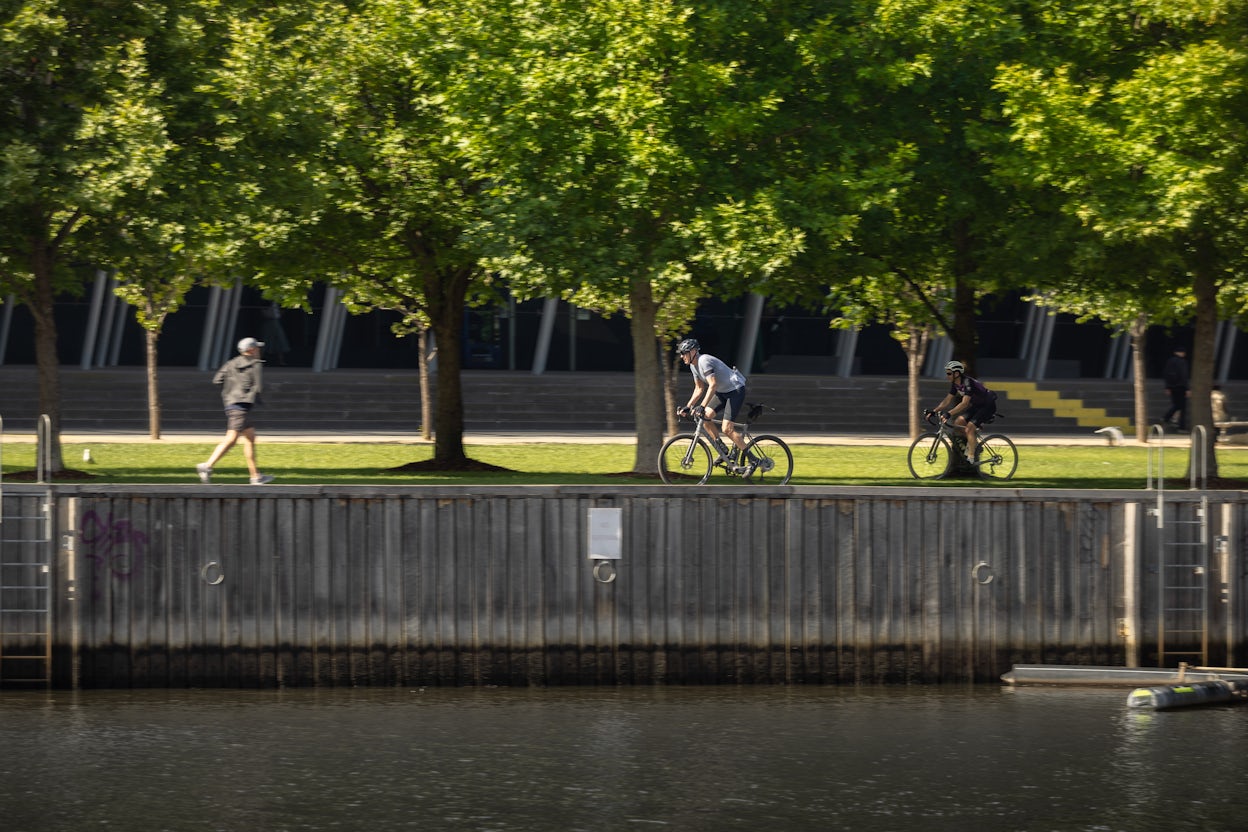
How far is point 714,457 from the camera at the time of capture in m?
19.8

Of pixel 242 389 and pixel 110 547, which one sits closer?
pixel 110 547

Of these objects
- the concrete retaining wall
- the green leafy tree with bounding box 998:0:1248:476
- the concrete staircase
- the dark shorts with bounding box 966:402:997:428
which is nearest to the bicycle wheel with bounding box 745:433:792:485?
the dark shorts with bounding box 966:402:997:428

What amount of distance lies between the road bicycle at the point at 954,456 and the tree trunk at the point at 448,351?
624 cm

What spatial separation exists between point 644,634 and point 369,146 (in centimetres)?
1059

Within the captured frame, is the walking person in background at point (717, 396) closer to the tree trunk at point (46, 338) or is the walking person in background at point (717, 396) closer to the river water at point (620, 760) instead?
the river water at point (620, 760)

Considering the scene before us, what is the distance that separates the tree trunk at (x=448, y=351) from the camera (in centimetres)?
2417

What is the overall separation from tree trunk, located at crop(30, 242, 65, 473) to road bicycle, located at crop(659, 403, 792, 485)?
7.41 metres

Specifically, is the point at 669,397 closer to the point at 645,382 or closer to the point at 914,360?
the point at 914,360

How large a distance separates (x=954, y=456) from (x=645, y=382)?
13.7ft

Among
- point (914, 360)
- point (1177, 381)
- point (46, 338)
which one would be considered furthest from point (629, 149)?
point (1177, 381)

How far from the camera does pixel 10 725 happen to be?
42.5 feet

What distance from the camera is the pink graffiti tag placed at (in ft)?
46.5

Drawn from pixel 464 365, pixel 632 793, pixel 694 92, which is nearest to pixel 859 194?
pixel 694 92

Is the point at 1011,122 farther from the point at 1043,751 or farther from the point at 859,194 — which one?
the point at 1043,751
